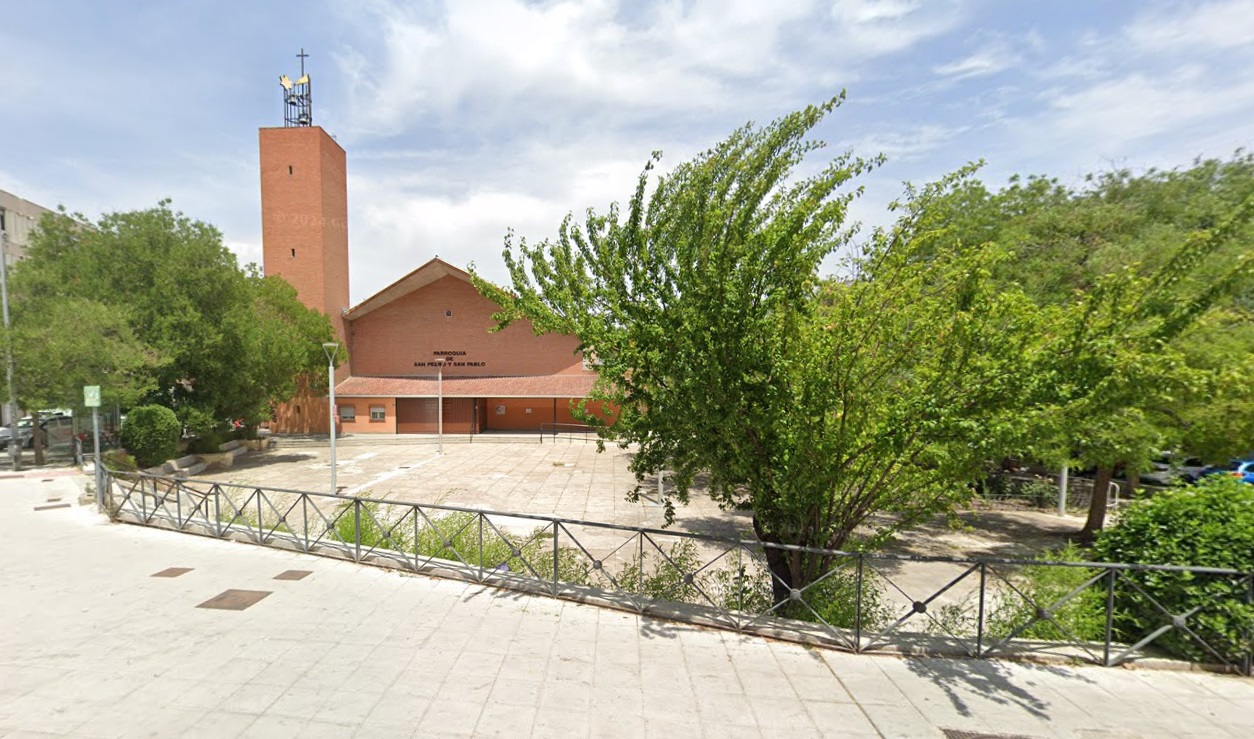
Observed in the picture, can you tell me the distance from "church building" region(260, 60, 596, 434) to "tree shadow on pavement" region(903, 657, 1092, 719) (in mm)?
26091

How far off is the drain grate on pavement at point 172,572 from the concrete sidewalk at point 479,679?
0.58 meters

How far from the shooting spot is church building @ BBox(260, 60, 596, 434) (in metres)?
28.8

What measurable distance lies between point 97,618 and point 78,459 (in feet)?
54.8

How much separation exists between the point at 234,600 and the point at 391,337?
28801mm

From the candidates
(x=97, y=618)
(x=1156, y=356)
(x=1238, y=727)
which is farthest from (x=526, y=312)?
(x=1238, y=727)

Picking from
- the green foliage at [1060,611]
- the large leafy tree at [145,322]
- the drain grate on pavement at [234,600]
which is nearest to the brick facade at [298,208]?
the large leafy tree at [145,322]

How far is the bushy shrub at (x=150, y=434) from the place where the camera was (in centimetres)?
1686

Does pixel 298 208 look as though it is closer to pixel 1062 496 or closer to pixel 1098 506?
pixel 1098 506

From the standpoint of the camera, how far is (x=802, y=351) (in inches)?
229

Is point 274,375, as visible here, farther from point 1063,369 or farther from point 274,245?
point 1063,369

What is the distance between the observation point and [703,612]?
605cm

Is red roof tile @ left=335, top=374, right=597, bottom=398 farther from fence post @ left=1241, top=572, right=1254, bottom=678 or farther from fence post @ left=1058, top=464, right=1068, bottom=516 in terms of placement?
fence post @ left=1241, top=572, right=1254, bottom=678

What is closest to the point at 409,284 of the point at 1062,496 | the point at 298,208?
the point at 298,208

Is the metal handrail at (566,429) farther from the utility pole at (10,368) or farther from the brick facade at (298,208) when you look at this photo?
the utility pole at (10,368)
